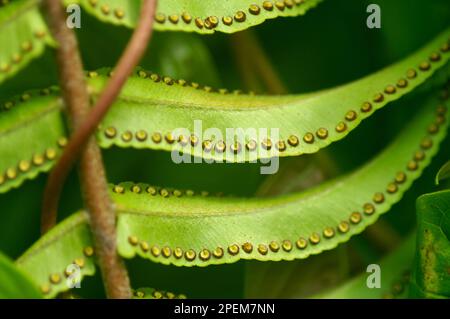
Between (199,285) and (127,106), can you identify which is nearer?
(127,106)

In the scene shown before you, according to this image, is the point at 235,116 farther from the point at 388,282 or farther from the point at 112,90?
the point at 388,282

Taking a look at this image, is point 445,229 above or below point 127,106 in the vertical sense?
below

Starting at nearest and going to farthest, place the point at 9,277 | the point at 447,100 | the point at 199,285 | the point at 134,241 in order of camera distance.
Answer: the point at 9,277 → the point at 134,241 → the point at 447,100 → the point at 199,285

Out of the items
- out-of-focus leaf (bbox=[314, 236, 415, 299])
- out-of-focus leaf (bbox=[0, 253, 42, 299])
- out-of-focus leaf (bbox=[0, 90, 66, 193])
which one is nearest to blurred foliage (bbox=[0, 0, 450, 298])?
out-of-focus leaf (bbox=[314, 236, 415, 299])

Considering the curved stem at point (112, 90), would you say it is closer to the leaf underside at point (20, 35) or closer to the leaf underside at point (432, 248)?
the leaf underside at point (20, 35)

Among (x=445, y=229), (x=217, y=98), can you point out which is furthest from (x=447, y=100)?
(x=217, y=98)

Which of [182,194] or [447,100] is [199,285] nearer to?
[182,194]
